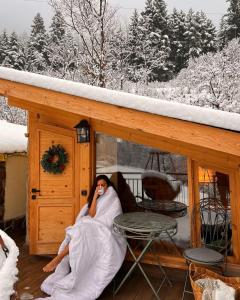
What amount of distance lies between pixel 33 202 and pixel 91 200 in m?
1.18

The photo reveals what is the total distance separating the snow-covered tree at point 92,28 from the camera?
12.5 metres

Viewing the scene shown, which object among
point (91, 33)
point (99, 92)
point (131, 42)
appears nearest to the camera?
point (99, 92)

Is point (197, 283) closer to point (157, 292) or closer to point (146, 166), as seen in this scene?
point (157, 292)

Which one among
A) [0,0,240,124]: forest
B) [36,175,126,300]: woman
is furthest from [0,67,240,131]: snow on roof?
[0,0,240,124]: forest

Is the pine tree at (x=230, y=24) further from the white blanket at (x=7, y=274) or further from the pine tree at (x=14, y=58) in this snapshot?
the white blanket at (x=7, y=274)

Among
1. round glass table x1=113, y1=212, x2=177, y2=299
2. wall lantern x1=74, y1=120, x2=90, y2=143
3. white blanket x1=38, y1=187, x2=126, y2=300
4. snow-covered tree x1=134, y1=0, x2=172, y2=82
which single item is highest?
snow-covered tree x1=134, y1=0, x2=172, y2=82

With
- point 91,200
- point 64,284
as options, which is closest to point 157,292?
point 64,284

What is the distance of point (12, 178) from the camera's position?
719cm

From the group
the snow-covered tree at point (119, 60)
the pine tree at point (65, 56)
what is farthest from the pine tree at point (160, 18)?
the pine tree at point (65, 56)

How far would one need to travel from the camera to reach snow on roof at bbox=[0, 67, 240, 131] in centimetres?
272

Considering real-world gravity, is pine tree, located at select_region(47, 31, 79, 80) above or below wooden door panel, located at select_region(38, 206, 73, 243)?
above

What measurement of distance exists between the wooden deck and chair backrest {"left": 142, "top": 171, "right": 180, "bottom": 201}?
38.5 inches

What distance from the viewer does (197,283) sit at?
127 inches

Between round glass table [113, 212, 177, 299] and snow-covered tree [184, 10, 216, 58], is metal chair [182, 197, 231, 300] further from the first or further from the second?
snow-covered tree [184, 10, 216, 58]
